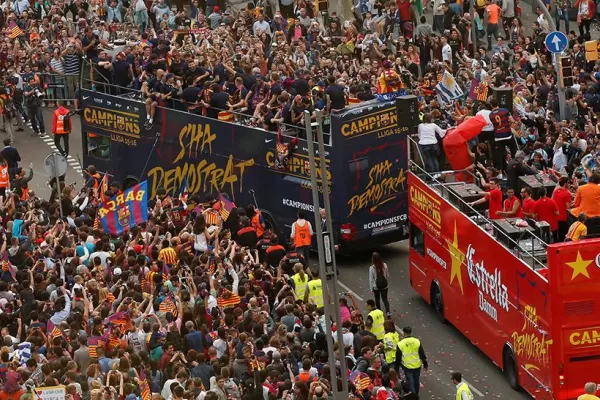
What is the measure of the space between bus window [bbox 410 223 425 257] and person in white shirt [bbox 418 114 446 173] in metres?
1.18

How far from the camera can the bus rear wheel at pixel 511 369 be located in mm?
27172

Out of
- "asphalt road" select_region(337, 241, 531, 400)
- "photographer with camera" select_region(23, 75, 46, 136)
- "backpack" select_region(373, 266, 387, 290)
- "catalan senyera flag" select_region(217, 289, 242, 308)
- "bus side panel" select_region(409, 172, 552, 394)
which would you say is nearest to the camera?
"bus side panel" select_region(409, 172, 552, 394)

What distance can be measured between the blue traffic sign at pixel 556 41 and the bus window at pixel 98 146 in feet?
33.1

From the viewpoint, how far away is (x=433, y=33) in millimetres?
46688

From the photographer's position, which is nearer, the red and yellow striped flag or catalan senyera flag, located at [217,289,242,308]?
the red and yellow striped flag

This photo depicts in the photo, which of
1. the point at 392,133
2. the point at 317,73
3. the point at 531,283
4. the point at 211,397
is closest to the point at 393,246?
the point at 392,133

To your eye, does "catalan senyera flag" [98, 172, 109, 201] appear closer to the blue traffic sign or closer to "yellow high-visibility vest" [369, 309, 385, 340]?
"yellow high-visibility vest" [369, 309, 385, 340]

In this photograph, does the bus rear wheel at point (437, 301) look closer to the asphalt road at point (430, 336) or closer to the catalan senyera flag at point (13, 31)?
the asphalt road at point (430, 336)

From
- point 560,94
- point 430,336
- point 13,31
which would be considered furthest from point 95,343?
point 13,31

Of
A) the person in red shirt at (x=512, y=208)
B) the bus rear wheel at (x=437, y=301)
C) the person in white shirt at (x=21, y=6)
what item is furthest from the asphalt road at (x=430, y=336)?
the person in white shirt at (x=21, y=6)

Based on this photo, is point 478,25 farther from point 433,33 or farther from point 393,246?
point 393,246

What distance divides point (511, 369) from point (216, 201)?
316 inches

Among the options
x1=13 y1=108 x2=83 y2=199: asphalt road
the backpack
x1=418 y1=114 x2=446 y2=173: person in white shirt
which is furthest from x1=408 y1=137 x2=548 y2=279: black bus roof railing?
x1=13 y1=108 x2=83 y2=199: asphalt road

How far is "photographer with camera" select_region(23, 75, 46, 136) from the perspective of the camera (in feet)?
141
